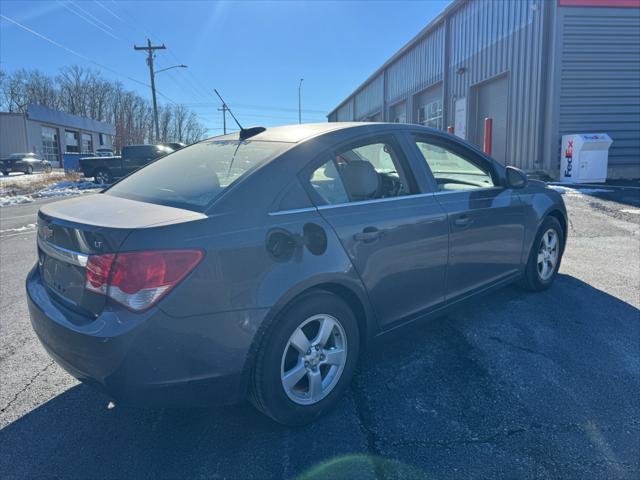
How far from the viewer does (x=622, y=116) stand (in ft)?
50.5

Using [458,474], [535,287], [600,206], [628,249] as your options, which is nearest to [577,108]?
[600,206]

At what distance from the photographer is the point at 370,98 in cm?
3956

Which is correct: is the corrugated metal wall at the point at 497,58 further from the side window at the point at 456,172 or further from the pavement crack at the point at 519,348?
the pavement crack at the point at 519,348

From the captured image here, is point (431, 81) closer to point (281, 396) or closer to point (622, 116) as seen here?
point (622, 116)

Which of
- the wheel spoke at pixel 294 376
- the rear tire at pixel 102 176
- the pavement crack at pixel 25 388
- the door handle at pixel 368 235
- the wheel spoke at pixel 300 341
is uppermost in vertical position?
the door handle at pixel 368 235

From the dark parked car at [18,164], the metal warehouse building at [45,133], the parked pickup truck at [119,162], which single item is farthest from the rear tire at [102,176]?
the metal warehouse building at [45,133]

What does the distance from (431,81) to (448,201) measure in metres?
23.4

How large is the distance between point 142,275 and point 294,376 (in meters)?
0.95

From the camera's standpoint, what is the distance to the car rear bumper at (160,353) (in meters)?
2.07

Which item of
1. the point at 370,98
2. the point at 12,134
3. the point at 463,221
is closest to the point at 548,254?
the point at 463,221

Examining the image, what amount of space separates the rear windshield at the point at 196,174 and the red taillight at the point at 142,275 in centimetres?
36

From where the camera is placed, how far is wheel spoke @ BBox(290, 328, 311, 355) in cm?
247

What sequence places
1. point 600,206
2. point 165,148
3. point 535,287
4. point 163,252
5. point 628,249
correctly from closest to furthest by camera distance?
point 163,252, point 535,287, point 628,249, point 600,206, point 165,148

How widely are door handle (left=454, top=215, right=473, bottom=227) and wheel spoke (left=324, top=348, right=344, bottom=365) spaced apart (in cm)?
130
